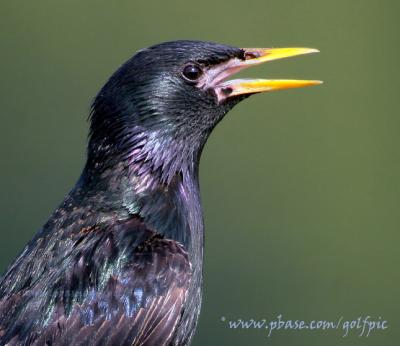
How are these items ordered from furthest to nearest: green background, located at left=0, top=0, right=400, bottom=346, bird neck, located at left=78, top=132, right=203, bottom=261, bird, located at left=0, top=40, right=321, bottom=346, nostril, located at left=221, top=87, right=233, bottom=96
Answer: green background, located at left=0, top=0, right=400, bottom=346 → nostril, located at left=221, top=87, right=233, bottom=96 → bird neck, located at left=78, top=132, right=203, bottom=261 → bird, located at left=0, top=40, right=321, bottom=346

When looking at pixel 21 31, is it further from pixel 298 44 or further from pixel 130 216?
pixel 130 216

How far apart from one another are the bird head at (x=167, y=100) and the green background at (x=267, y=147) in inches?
64.2

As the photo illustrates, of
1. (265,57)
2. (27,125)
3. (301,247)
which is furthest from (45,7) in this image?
(265,57)

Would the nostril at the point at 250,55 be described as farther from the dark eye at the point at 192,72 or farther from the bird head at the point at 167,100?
the dark eye at the point at 192,72

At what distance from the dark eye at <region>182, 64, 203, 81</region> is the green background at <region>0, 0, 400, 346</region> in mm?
1657

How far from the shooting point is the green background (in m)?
4.95

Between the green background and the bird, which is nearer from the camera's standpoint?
the bird

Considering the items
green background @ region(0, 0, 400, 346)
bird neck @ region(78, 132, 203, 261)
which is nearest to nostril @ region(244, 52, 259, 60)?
bird neck @ region(78, 132, 203, 261)

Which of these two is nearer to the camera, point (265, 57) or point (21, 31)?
point (265, 57)

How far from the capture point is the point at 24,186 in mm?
4980

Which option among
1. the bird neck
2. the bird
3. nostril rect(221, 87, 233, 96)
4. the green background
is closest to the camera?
the bird

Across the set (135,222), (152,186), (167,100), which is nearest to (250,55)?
(167,100)

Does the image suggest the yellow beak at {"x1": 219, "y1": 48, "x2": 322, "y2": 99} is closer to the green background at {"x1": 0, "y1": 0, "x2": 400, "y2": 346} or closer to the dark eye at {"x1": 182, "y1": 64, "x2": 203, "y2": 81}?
the dark eye at {"x1": 182, "y1": 64, "x2": 203, "y2": 81}

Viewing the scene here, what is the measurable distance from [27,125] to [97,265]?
208cm
